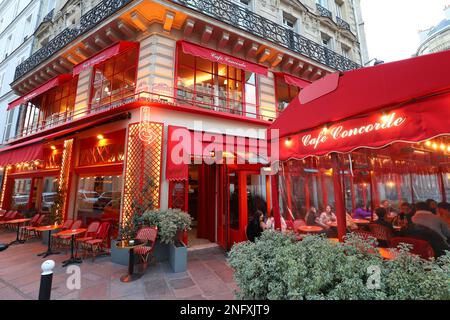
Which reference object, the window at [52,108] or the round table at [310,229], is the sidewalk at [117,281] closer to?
the round table at [310,229]

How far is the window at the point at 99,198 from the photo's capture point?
7414mm

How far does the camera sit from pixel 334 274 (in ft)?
6.93

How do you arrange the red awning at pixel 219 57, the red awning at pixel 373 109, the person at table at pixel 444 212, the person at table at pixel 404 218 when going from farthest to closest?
the red awning at pixel 219 57, the person at table at pixel 404 218, the person at table at pixel 444 212, the red awning at pixel 373 109

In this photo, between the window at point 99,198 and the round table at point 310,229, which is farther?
the window at point 99,198

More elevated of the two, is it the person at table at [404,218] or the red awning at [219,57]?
the red awning at [219,57]

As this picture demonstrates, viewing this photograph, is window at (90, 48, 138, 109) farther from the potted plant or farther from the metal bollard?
the metal bollard

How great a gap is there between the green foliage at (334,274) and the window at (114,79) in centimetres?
764

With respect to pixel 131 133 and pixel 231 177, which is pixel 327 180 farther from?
pixel 131 133

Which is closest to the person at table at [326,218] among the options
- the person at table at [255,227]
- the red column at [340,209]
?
the person at table at [255,227]

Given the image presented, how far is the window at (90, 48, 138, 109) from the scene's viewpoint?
826cm

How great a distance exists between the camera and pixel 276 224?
4930 millimetres

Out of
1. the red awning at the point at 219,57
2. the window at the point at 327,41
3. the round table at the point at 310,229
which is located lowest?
the round table at the point at 310,229

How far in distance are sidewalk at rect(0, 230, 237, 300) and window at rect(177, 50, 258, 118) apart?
550 cm

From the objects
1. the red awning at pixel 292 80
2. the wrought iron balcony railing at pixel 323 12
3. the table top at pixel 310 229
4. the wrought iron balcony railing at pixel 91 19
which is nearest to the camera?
the table top at pixel 310 229
